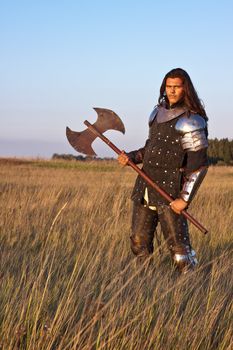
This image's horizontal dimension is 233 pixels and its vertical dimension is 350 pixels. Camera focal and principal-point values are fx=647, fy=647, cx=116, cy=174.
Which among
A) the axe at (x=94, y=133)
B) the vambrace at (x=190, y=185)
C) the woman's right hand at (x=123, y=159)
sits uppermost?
the axe at (x=94, y=133)

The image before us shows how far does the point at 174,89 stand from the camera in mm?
4910

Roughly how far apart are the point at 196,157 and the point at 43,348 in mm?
2180

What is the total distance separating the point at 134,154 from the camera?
5.14m

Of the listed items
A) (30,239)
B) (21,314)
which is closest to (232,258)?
(30,239)

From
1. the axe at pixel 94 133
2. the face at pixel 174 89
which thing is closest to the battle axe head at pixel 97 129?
the axe at pixel 94 133

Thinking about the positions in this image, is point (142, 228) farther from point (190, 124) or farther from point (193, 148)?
point (190, 124)

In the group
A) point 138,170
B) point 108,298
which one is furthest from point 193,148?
point 108,298

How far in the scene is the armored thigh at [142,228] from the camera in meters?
5.12

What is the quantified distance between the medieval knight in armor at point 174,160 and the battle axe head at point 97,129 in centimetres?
27

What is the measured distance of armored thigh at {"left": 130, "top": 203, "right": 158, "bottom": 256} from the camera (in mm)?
5121

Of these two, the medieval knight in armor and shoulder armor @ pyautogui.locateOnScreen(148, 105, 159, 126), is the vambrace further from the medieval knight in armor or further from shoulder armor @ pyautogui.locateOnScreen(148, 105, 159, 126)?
shoulder armor @ pyautogui.locateOnScreen(148, 105, 159, 126)

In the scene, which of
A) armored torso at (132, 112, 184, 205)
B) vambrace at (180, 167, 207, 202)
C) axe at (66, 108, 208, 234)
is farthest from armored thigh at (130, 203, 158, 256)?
axe at (66, 108, 208, 234)

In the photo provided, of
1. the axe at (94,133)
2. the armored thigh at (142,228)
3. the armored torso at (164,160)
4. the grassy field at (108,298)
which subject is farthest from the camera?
the armored thigh at (142,228)

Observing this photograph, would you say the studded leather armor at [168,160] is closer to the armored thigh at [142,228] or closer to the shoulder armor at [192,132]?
the shoulder armor at [192,132]
